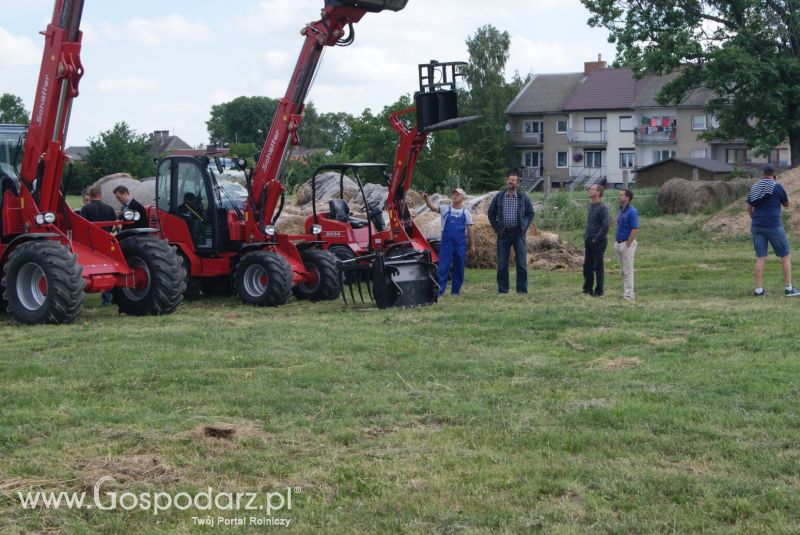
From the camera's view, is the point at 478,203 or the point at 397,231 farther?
the point at 478,203

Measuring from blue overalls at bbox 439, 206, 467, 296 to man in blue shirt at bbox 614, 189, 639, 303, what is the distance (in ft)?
7.96

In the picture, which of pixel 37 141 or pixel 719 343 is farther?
pixel 37 141

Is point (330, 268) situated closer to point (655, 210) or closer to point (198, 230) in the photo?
point (198, 230)

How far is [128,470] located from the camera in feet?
21.2

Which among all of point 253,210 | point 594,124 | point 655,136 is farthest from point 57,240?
point 594,124

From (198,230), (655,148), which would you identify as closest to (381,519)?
(198,230)

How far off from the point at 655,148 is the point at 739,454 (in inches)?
2613

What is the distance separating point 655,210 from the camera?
35125mm

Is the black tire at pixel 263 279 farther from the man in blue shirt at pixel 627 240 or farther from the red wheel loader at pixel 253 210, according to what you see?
the man in blue shirt at pixel 627 240

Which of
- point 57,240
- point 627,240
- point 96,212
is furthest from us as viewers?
point 96,212

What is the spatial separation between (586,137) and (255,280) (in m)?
60.7

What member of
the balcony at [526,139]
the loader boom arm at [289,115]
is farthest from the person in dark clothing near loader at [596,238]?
the balcony at [526,139]

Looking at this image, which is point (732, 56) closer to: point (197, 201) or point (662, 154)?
point (197, 201)

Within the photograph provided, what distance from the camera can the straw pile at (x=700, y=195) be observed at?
32.6m
